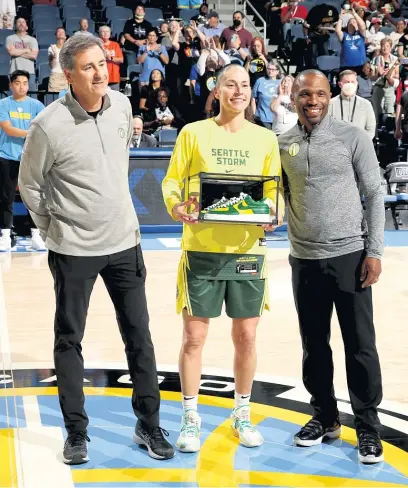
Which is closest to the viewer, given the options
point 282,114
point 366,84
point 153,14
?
point 282,114

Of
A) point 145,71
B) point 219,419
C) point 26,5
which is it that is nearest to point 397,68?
point 145,71

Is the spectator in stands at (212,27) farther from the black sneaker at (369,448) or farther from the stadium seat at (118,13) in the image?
the black sneaker at (369,448)

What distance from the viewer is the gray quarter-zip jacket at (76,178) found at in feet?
13.2

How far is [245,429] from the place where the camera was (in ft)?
14.3

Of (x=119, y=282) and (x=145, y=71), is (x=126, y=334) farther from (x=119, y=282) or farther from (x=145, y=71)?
(x=145, y=71)

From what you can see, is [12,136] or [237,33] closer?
[12,136]

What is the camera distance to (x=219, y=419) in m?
4.71

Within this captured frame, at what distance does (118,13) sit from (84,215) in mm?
12617

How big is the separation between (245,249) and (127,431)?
1.09 m

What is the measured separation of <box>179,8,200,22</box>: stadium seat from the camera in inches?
638

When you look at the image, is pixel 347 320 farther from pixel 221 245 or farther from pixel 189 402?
pixel 189 402

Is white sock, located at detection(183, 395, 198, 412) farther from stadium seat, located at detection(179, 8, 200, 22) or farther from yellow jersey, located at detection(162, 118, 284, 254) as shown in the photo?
stadium seat, located at detection(179, 8, 200, 22)

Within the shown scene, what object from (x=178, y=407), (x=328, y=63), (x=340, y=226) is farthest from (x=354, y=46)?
(x=340, y=226)

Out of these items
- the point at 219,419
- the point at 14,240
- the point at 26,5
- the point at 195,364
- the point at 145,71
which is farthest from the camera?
the point at 26,5
